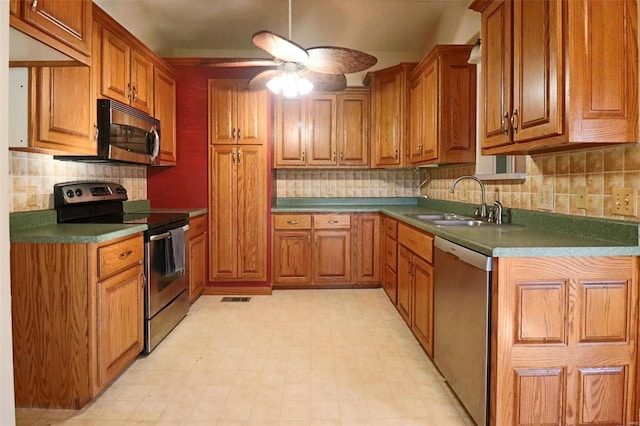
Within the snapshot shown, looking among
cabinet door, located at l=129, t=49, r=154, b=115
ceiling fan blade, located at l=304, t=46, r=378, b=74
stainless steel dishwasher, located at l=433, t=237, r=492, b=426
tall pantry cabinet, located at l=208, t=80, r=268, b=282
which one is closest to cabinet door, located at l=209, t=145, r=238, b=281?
tall pantry cabinet, located at l=208, t=80, r=268, b=282

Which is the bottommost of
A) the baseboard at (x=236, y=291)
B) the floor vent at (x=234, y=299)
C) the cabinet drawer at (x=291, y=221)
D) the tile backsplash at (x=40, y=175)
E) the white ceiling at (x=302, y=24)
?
the floor vent at (x=234, y=299)

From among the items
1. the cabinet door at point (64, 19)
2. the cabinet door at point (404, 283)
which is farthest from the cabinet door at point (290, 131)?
the cabinet door at point (64, 19)

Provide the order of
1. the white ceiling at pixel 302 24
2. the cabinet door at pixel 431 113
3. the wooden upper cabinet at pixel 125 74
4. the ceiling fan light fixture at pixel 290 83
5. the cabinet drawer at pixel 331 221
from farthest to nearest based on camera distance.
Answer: the cabinet drawer at pixel 331 221 → the white ceiling at pixel 302 24 → the cabinet door at pixel 431 113 → the ceiling fan light fixture at pixel 290 83 → the wooden upper cabinet at pixel 125 74

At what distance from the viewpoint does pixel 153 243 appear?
8.76 ft

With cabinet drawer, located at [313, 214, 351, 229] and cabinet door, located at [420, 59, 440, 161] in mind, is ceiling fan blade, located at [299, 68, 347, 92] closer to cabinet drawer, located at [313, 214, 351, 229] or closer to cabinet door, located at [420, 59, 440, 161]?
cabinet door, located at [420, 59, 440, 161]

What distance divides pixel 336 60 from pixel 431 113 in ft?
3.79

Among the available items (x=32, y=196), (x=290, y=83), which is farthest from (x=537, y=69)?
(x=32, y=196)

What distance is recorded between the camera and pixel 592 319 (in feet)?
5.26

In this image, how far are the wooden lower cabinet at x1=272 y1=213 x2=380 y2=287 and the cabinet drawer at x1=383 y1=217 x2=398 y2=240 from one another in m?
0.31

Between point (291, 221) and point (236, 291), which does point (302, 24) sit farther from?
point (236, 291)

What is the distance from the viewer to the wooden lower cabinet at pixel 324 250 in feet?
13.9

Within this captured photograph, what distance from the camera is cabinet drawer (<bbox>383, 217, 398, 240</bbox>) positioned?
11.6ft

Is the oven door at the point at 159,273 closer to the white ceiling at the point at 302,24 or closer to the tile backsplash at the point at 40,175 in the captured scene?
the tile backsplash at the point at 40,175

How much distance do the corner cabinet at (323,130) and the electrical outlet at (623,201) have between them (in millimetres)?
2895
